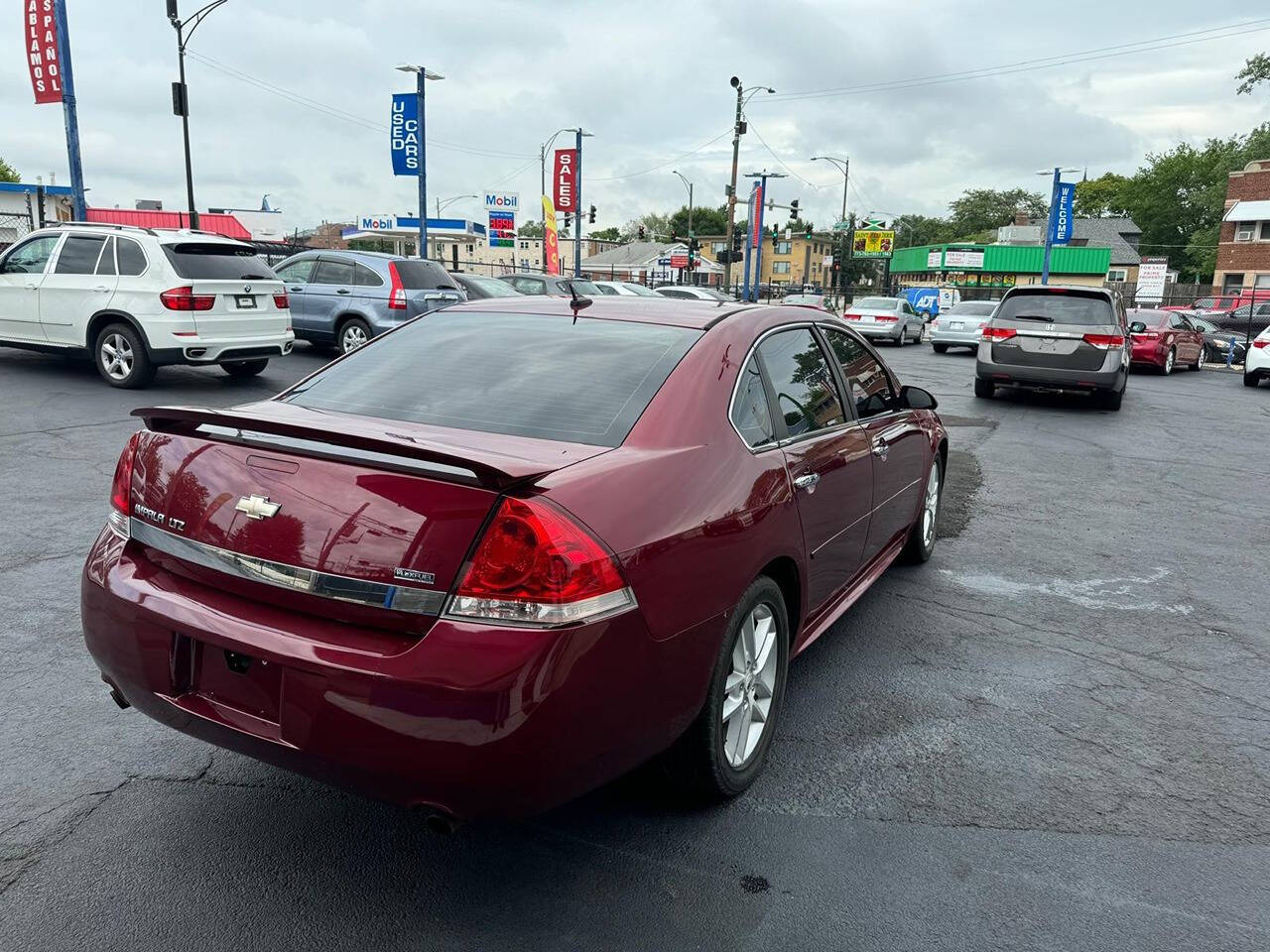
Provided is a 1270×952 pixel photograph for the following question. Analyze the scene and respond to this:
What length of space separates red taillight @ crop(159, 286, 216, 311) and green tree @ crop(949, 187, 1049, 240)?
12127cm

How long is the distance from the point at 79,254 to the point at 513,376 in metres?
9.93

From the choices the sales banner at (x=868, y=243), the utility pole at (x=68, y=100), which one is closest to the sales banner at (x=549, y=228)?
the utility pole at (x=68, y=100)

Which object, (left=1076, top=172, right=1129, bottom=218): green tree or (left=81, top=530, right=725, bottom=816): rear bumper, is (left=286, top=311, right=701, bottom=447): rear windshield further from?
(left=1076, top=172, right=1129, bottom=218): green tree

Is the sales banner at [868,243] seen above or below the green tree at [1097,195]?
below

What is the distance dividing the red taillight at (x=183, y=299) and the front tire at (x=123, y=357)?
60 cm

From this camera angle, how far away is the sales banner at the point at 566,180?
40.2 m

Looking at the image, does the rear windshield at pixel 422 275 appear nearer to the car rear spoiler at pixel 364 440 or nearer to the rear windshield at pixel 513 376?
the rear windshield at pixel 513 376

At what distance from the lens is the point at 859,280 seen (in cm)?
11094

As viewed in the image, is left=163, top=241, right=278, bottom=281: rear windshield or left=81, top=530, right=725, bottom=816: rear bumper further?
left=163, top=241, right=278, bottom=281: rear windshield

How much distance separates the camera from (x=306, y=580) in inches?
93.3

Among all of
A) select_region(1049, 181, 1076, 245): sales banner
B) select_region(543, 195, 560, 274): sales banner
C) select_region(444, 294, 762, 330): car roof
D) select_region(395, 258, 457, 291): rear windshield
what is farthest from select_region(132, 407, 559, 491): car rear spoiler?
select_region(1049, 181, 1076, 245): sales banner

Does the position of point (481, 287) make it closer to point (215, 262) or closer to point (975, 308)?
point (215, 262)

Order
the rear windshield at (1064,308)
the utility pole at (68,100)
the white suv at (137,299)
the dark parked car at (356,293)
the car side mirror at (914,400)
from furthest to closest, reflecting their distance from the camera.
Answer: the utility pole at (68,100) < the dark parked car at (356,293) < the rear windshield at (1064,308) < the white suv at (137,299) < the car side mirror at (914,400)

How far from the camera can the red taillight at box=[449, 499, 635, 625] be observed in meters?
2.24
